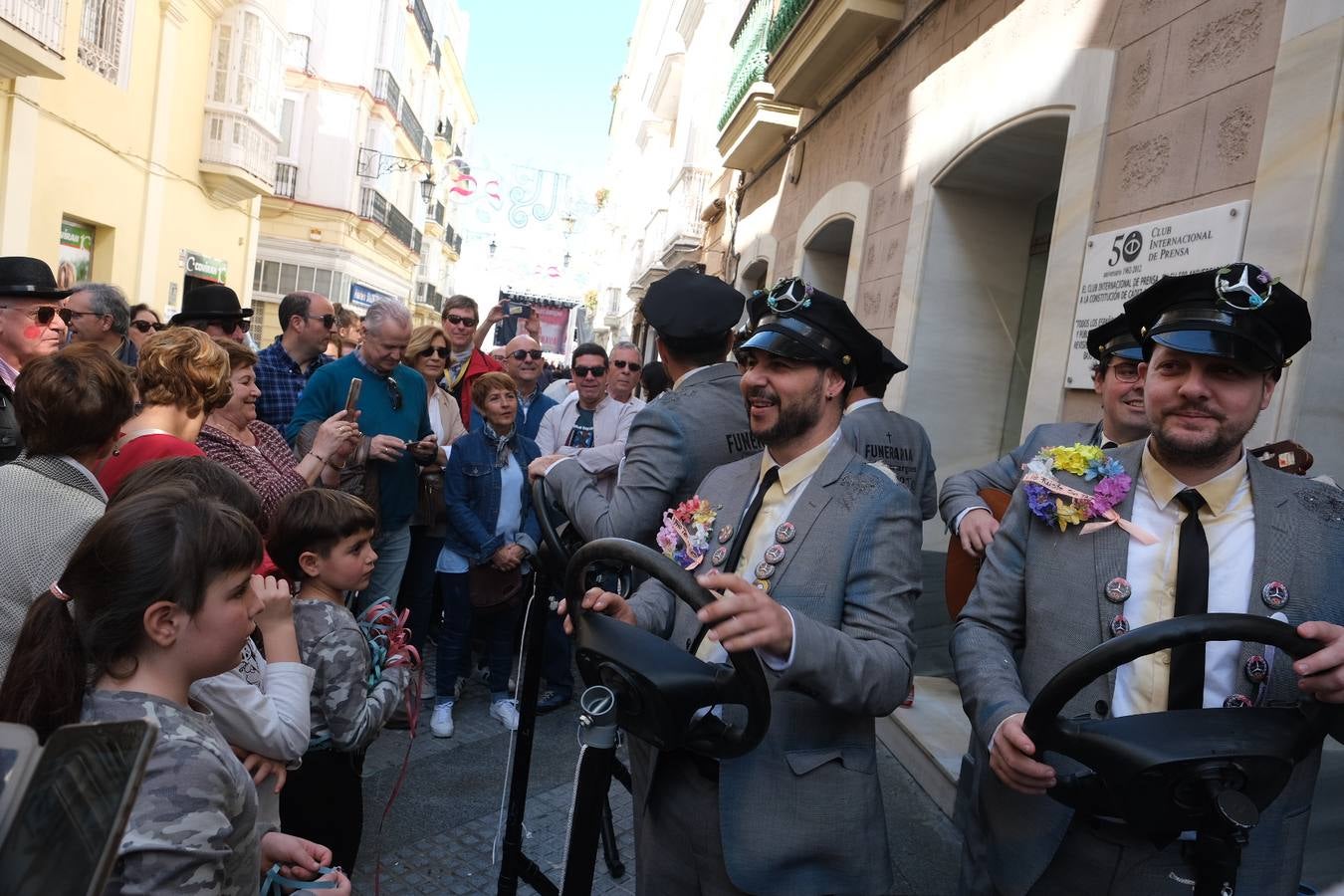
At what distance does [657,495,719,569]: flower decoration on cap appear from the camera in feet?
7.13

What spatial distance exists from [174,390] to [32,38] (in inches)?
479

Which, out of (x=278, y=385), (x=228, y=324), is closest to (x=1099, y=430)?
(x=278, y=385)

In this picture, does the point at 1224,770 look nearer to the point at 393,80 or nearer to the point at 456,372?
the point at 456,372

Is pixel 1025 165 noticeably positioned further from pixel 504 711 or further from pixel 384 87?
pixel 384 87

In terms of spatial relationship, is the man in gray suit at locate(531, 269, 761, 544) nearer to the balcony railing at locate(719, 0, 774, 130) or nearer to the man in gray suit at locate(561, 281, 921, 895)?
the man in gray suit at locate(561, 281, 921, 895)

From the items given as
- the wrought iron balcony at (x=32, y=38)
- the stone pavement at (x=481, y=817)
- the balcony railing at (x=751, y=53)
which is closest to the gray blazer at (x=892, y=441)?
the stone pavement at (x=481, y=817)

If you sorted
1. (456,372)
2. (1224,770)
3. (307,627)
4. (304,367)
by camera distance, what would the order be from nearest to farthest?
1. (1224,770)
2. (307,627)
3. (304,367)
4. (456,372)

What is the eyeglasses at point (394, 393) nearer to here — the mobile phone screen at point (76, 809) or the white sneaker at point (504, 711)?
the white sneaker at point (504, 711)

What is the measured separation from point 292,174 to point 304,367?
2793 cm

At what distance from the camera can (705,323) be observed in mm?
2906

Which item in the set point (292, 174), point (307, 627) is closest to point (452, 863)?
point (307, 627)

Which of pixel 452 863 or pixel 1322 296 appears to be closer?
pixel 1322 296

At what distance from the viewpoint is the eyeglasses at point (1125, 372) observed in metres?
2.95

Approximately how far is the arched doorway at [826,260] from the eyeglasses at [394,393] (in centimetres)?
567
